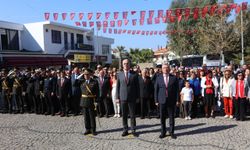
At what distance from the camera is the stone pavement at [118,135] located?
23.9ft

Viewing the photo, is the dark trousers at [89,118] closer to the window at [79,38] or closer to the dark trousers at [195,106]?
the dark trousers at [195,106]

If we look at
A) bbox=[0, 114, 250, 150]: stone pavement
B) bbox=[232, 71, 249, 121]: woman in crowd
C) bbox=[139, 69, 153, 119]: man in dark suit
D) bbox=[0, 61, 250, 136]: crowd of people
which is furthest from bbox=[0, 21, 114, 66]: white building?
bbox=[232, 71, 249, 121]: woman in crowd

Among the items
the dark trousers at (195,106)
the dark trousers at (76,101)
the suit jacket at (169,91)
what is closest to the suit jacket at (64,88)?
the dark trousers at (76,101)

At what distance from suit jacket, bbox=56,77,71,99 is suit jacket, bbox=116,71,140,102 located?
351 cm

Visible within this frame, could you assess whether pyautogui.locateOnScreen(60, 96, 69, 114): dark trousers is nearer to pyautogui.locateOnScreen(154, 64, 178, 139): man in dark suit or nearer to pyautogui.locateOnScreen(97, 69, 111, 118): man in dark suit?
pyautogui.locateOnScreen(97, 69, 111, 118): man in dark suit

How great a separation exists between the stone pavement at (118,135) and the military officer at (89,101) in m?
0.31

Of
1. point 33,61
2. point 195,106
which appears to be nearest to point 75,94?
point 195,106

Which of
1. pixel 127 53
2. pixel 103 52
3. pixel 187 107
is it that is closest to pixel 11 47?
pixel 103 52

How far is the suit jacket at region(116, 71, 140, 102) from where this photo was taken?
833 cm

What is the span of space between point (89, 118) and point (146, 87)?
9.38 feet

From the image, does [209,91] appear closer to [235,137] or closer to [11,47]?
[235,137]

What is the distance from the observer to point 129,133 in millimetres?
8469

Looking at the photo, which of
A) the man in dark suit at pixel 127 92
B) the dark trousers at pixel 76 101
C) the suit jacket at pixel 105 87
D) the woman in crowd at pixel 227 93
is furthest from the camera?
the dark trousers at pixel 76 101

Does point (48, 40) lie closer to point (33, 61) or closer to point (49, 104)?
point (33, 61)
